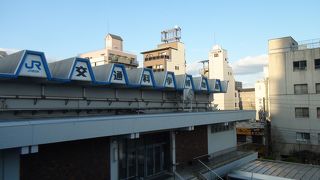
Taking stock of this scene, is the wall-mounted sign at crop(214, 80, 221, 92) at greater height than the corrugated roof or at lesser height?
greater

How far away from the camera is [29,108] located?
39.8ft

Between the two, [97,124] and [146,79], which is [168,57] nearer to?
[146,79]

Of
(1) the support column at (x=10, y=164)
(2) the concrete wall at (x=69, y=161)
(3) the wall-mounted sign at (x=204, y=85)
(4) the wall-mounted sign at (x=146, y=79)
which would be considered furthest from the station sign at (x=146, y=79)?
(1) the support column at (x=10, y=164)

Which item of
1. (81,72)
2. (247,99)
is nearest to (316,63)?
(81,72)

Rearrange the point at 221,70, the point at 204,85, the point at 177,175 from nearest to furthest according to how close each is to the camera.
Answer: the point at 177,175 < the point at 204,85 < the point at 221,70

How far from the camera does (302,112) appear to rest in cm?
3152

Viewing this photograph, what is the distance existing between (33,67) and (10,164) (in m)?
3.73

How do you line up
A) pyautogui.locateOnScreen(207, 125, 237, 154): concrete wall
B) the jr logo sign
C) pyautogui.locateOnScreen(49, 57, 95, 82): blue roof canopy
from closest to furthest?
the jr logo sign → pyautogui.locateOnScreen(49, 57, 95, 82): blue roof canopy → pyautogui.locateOnScreen(207, 125, 237, 154): concrete wall

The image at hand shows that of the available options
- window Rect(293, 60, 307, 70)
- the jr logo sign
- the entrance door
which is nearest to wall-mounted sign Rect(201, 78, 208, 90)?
the entrance door

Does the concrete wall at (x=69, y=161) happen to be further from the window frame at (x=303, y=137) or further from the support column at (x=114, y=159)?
the window frame at (x=303, y=137)

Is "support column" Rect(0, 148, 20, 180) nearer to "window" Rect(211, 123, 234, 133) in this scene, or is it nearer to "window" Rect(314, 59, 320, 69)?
"window" Rect(211, 123, 234, 133)

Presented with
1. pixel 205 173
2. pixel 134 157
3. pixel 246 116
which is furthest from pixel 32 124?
pixel 246 116

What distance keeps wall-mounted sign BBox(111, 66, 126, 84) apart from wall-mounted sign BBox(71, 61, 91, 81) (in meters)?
1.55

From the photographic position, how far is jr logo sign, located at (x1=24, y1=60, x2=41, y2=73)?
11.2 metres
